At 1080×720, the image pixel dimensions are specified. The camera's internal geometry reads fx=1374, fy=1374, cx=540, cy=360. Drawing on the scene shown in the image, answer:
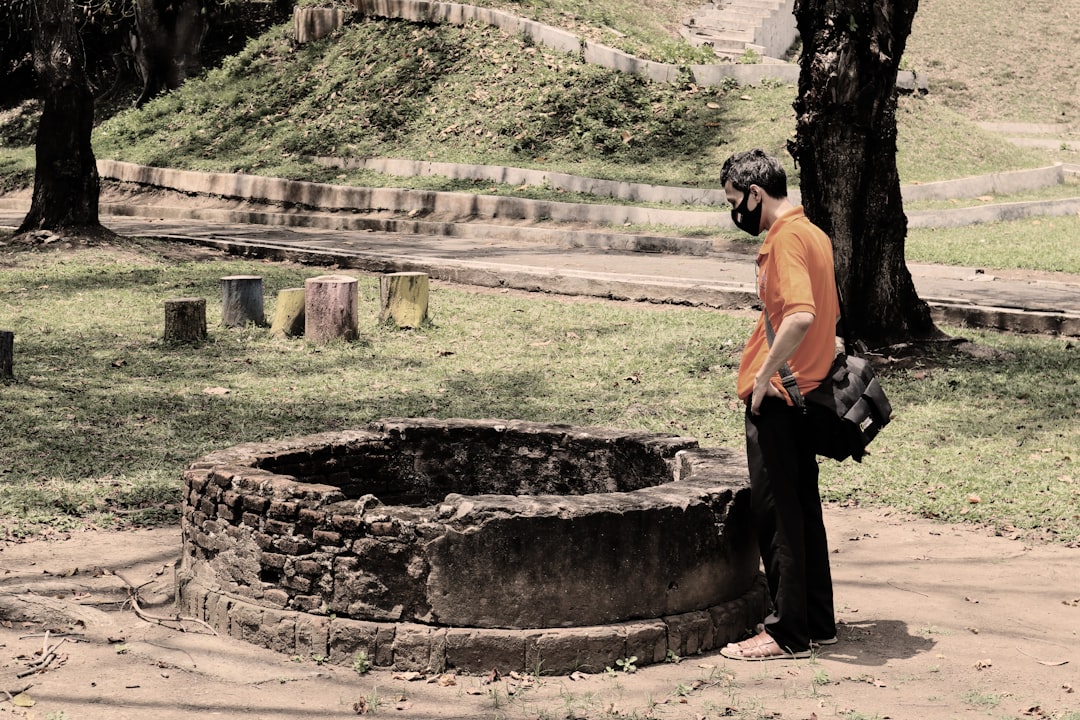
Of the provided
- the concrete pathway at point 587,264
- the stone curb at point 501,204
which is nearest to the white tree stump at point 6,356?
the concrete pathway at point 587,264

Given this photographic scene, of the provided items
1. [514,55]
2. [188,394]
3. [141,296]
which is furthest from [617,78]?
[188,394]

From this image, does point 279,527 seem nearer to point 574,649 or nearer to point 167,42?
point 574,649

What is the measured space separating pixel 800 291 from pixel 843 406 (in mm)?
472

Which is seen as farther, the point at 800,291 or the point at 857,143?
the point at 857,143

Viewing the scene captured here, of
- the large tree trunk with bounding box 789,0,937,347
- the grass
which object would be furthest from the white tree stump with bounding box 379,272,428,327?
the large tree trunk with bounding box 789,0,937,347

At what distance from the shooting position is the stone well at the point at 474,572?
5.12m

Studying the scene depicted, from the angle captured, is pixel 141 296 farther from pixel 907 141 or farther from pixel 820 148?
pixel 907 141

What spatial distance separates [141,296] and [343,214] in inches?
262

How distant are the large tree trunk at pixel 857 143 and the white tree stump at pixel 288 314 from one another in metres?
4.35

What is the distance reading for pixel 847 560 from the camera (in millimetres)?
6852

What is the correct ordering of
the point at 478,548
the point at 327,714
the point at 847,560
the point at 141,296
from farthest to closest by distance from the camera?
the point at 141,296
the point at 847,560
the point at 478,548
the point at 327,714

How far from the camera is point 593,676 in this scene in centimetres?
514

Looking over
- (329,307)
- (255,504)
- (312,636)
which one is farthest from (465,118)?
(312,636)

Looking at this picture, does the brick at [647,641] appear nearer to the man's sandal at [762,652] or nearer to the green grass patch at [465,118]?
the man's sandal at [762,652]
